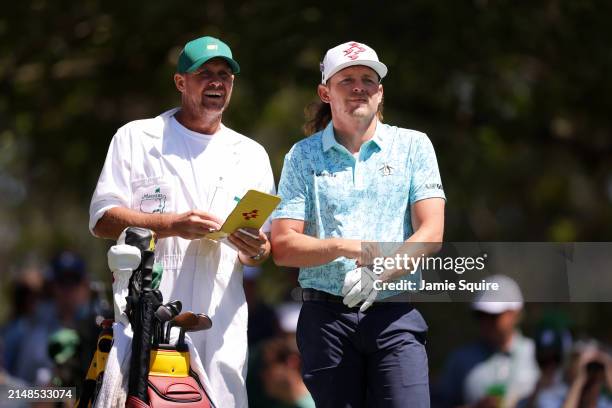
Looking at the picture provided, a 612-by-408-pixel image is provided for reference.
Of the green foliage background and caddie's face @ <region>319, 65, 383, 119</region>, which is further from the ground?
the green foliage background

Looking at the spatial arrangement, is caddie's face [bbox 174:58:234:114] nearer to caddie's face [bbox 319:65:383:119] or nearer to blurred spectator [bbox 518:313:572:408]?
caddie's face [bbox 319:65:383:119]

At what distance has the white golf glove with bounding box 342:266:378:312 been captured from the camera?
18.4 feet

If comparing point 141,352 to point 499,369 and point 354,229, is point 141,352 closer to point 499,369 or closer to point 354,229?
point 354,229

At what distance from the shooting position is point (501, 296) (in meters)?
7.13

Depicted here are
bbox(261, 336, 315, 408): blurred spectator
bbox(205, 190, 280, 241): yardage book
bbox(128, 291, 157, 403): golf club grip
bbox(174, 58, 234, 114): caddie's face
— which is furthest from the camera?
bbox(261, 336, 315, 408): blurred spectator

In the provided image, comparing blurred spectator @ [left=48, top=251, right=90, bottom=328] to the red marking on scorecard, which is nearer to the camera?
the red marking on scorecard

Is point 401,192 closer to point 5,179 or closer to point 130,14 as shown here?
point 130,14

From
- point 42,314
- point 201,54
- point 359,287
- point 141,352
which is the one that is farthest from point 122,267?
point 42,314

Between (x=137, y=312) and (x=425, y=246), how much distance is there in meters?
1.28

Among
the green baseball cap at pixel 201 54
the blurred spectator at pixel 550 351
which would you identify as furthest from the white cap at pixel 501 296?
the green baseball cap at pixel 201 54

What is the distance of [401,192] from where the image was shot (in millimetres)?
5867

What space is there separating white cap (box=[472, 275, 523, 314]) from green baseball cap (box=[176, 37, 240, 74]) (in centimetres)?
167

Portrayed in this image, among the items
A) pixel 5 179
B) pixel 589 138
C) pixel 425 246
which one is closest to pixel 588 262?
pixel 425 246

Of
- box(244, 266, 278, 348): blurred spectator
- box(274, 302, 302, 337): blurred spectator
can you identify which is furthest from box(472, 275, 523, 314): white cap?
box(244, 266, 278, 348): blurred spectator
